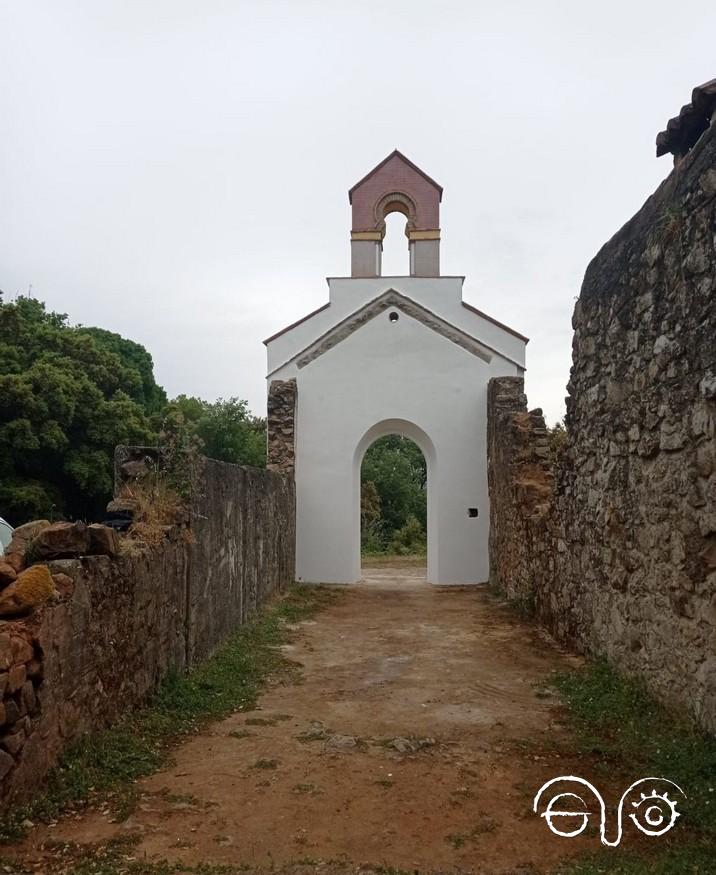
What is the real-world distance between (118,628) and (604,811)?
287cm

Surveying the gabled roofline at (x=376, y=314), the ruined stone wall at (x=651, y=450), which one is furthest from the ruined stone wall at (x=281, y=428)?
the ruined stone wall at (x=651, y=450)

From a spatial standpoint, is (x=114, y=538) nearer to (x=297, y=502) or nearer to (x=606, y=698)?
(x=606, y=698)

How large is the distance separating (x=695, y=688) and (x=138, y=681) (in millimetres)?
3393

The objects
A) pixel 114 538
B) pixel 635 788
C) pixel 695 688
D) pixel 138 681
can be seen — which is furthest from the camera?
pixel 138 681

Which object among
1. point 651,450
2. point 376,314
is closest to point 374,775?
point 651,450

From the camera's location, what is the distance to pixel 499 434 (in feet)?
38.8

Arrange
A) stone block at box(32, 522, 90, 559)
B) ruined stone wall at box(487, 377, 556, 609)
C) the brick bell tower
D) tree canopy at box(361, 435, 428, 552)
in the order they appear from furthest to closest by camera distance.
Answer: tree canopy at box(361, 435, 428, 552), the brick bell tower, ruined stone wall at box(487, 377, 556, 609), stone block at box(32, 522, 90, 559)

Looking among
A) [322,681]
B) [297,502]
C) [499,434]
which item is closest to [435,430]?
[499,434]

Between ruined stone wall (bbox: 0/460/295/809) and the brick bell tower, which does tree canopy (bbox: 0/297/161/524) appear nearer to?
the brick bell tower

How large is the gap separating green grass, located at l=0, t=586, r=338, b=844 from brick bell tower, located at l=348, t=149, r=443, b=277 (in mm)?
9444

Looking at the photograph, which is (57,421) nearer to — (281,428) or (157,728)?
(281,428)

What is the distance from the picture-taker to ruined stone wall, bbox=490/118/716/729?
4.31 metres

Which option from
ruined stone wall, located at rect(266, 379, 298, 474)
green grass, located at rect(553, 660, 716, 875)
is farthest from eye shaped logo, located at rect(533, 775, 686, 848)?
ruined stone wall, located at rect(266, 379, 298, 474)

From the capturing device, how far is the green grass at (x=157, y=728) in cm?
354
